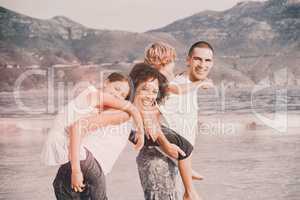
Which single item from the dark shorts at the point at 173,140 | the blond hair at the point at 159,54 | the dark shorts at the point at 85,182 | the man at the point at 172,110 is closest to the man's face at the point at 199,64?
the man at the point at 172,110

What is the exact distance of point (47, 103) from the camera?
2.56 metres

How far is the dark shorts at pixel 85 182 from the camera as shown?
2.34 metres

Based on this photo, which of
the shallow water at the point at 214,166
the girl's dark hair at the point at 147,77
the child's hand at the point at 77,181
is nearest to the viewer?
the child's hand at the point at 77,181

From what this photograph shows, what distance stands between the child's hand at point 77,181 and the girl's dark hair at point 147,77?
0.47 metres

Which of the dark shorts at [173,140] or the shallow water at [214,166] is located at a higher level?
the dark shorts at [173,140]

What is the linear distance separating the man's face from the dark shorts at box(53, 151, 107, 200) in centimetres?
70

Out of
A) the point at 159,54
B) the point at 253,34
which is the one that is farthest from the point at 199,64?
the point at 253,34

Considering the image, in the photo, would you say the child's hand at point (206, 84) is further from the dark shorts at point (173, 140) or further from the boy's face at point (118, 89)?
the boy's face at point (118, 89)

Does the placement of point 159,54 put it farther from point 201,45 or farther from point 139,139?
point 139,139

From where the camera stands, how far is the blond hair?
2.46 m

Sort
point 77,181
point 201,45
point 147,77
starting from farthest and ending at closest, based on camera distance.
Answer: point 201,45
point 147,77
point 77,181

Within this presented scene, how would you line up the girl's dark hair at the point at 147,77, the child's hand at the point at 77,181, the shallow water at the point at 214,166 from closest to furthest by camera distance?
the child's hand at the point at 77,181, the girl's dark hair at the point at 147,77, the shallow water at the point at 214,166

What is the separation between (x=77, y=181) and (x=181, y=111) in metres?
0.65

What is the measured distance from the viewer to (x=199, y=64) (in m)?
2.51
